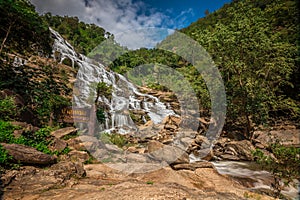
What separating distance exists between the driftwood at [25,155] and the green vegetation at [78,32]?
36.8 meters

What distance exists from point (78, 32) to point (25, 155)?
49.9 meters

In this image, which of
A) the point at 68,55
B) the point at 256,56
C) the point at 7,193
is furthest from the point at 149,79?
the point at 7,193

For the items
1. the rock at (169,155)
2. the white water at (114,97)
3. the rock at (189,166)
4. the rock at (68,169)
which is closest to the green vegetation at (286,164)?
the rock at (189,166)

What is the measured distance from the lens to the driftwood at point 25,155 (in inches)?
188

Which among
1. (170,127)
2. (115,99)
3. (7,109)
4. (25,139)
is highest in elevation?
(115,99)

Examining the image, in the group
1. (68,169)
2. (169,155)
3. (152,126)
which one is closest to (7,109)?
(68,169)

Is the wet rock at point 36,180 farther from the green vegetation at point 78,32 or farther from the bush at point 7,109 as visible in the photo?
the green vegetation at point 78,32

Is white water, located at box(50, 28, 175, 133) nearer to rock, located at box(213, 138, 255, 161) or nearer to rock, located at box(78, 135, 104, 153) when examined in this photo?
rock, located at box(78, 135, 104, 153)

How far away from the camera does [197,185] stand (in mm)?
6055

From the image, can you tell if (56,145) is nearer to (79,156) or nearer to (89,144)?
(79,156)

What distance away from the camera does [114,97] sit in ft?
71.1

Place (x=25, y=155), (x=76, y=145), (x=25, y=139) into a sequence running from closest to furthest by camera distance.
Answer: (x=25, y=155)
(x=25, y=139)
(x=76, y=145)

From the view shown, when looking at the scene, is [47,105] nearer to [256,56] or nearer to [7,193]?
[7,193]

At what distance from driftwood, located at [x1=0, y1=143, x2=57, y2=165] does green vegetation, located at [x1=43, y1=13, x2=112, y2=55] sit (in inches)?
1448
